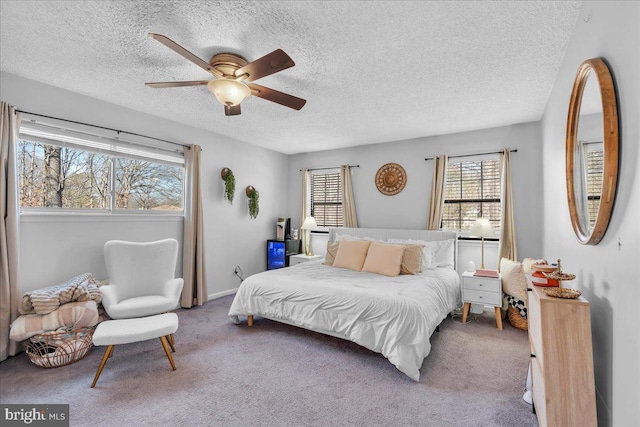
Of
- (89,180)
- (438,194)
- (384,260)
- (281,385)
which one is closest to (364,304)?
(281,385)

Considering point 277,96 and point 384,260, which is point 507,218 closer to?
point 384,260

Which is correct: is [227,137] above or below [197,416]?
above

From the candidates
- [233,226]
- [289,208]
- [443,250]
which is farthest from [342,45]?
[289,208]

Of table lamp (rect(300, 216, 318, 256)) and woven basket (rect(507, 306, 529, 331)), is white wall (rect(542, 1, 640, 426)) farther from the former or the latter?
table lamp (rect(300, 216, 318, 256))

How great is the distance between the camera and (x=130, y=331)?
2.27m

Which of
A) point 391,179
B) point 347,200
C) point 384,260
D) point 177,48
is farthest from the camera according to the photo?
point 347,200

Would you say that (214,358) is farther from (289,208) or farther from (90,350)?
(289,208)

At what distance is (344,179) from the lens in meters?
5.32

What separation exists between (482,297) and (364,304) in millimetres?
1746

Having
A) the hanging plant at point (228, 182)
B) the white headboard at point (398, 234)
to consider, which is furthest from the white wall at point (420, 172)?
the hanging plant at point (228, 182)

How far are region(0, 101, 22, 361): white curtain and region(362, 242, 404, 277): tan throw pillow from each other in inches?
136

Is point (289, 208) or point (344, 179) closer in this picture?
point (344, 179)

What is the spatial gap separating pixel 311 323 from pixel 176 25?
269 cm

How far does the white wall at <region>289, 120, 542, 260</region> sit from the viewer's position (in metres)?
3.89
